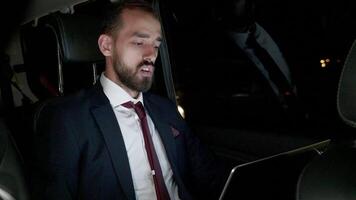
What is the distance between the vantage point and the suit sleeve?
1.60 metres

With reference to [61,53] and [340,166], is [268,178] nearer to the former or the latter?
[340,166]

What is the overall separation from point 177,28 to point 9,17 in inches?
42.5

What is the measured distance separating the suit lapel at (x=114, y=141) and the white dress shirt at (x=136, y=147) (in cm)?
6

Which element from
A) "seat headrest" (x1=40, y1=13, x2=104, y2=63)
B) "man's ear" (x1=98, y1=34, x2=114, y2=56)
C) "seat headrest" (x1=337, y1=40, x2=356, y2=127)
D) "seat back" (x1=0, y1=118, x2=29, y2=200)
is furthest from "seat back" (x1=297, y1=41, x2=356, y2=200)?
"seat headrest" (x1=40, y1=13, x2=104, y2=63)

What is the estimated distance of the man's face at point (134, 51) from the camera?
1824mm

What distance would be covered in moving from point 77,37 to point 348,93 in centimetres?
134

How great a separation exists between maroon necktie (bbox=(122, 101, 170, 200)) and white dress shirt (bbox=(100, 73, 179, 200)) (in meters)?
0.02

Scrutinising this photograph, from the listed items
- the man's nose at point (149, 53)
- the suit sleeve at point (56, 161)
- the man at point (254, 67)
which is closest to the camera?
the suit sleeve at point (56, 161)

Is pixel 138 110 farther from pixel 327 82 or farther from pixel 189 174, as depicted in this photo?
pixel 327 82

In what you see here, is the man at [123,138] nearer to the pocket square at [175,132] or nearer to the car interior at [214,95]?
the pocket square at [175,132]

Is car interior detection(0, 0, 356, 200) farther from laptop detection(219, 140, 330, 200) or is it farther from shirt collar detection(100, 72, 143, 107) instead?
shirt collar detection(100, 72, 143, 107)

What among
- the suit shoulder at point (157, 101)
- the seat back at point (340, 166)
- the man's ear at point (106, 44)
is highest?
the man's ear at point (106, 44)

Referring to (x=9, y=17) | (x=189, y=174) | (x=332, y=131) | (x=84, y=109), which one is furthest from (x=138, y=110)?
(x=9, y=17)

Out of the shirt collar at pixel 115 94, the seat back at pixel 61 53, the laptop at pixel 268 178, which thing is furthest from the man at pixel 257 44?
the laptop at pixel 268 178
